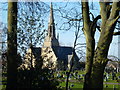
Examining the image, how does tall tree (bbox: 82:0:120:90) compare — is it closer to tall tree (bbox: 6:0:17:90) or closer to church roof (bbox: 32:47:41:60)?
church roof (bbox: 32:47:41:60)

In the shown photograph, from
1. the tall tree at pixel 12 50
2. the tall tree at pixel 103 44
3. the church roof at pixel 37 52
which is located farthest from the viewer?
the tall tree at pixel 12 50

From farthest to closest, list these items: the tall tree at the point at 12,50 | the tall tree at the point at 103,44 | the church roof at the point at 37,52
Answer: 1. the tall tree at the point at 12,50
2. the church roof at the point at 37,52
3. the tall tree at the point at 103,44

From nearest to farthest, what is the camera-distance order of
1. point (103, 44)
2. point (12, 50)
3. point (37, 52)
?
point (103, 44)
point (37, 52)
point (12, 50)

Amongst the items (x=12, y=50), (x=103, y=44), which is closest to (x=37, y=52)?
(x=12, y=50)

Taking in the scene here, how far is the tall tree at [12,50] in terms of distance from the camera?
6793 mm

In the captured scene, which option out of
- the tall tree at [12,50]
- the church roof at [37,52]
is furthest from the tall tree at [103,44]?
the tall tree at [12,50]

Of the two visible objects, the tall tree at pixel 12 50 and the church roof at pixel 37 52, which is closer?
the church roof at pixel 37 52

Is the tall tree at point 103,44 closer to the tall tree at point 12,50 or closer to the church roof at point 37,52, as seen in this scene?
the church roof at point 37,52

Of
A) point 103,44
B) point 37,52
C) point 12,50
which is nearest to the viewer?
point 103,44

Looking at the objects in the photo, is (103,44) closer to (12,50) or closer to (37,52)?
(37,52)

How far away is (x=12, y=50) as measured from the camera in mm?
6957

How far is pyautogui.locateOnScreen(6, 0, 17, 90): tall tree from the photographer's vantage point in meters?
6.79

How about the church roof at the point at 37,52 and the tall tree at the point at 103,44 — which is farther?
the church roof at the point at 37,52

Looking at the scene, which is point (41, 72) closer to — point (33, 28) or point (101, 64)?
point (33, 28)
